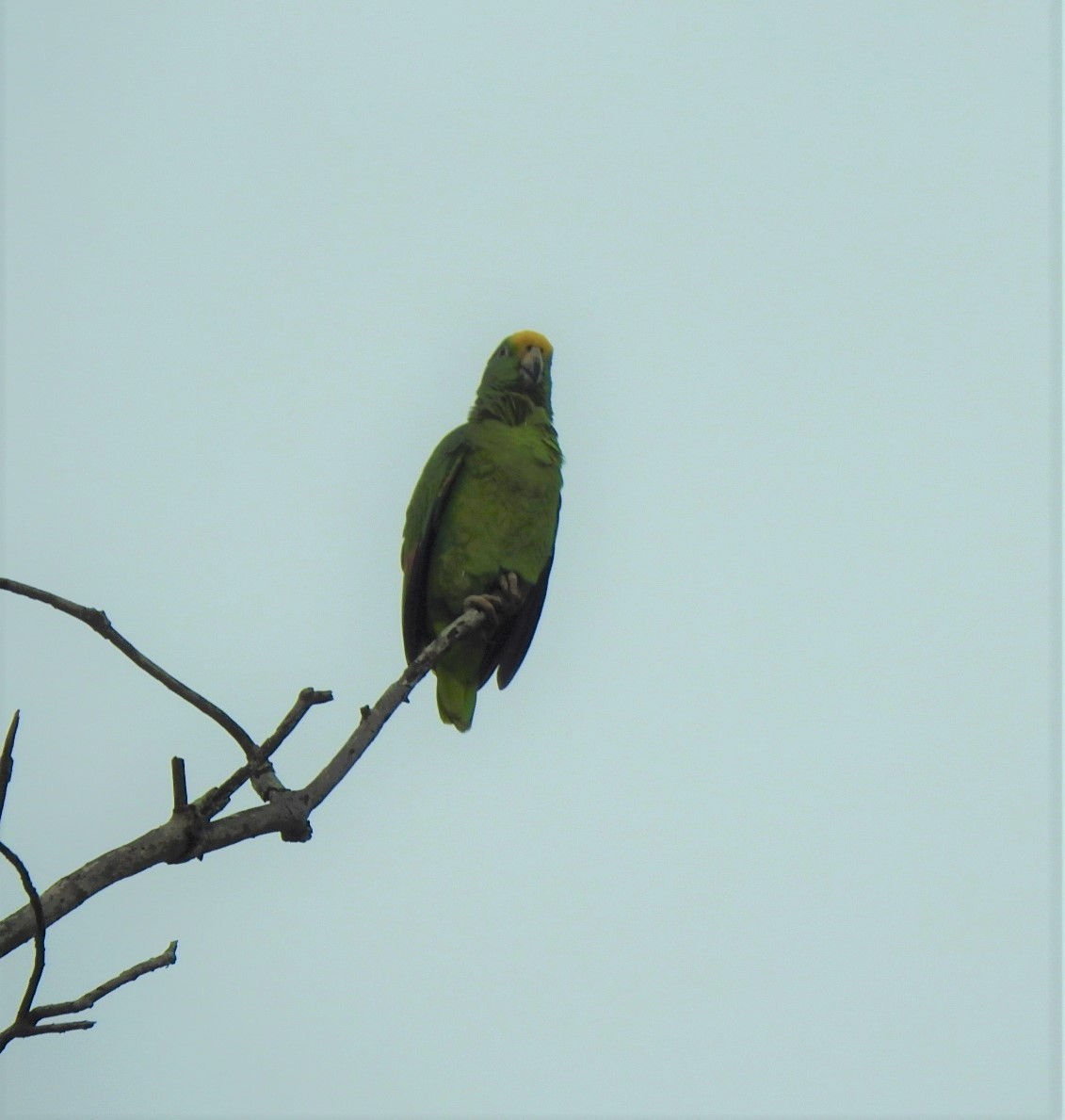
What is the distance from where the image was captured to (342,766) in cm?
335

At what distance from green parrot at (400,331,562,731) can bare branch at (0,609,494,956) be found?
271cm

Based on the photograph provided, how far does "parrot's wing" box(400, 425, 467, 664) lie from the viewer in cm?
648

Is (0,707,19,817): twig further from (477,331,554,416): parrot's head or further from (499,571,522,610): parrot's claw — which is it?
(477,331,554,416): parrot's head

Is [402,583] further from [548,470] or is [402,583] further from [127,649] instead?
[127,649]

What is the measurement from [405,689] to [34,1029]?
140 centimetres

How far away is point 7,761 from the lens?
8.81ft

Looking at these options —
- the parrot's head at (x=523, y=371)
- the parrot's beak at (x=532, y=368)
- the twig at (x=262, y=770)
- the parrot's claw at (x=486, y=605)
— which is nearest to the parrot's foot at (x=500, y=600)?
the parrot's claw at (x=486, y=605)

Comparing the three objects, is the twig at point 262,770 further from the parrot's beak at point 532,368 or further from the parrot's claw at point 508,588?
the parrot's beak at point 532,368

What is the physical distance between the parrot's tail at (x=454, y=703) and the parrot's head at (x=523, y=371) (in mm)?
1789

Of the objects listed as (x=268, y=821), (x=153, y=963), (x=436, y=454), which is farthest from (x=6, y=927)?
(x=436, y=454)

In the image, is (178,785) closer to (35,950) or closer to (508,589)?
(35,950)

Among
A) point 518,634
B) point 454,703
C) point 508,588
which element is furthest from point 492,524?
point 454,703

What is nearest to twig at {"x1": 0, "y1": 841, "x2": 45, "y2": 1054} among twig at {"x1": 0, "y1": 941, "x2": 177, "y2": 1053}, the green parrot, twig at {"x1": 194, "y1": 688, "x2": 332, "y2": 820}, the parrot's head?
twig at {"x1": 0, "y1": 941, "x2": 177, "y2": 1053}

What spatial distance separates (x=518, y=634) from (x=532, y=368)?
1.62 metres
